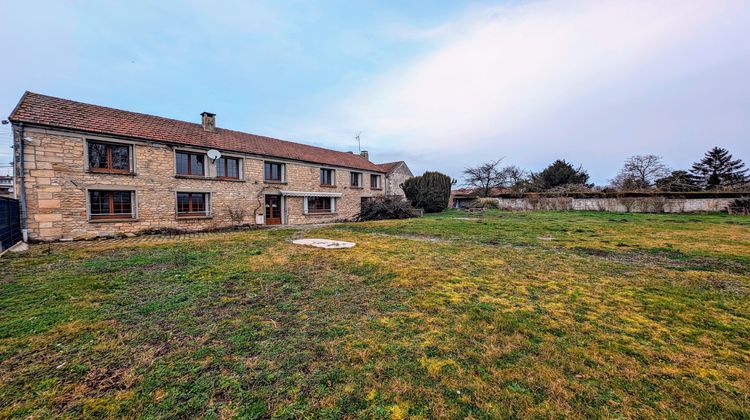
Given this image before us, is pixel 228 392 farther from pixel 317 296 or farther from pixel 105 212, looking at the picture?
pixel 105 212

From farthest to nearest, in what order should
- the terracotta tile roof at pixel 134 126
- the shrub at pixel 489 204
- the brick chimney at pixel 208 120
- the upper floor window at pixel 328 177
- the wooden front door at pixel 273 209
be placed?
the shrub at pixel 489 204 < the upper floor window at pixel 328 177 < the wooden front door at pixel 273 209 < the brick chimney at pixel 208 120 < the terracotta tile roof at pixel 134 126

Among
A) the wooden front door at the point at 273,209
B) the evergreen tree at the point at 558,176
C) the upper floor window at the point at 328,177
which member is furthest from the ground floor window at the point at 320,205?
the evergreen tree at the point at 558,176

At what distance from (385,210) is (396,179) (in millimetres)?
8106

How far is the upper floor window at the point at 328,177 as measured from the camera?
2064cm

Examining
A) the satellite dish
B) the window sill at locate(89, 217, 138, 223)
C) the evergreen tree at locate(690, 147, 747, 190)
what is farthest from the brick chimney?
the evergreen tree at locate(690, 147, 747, 190)

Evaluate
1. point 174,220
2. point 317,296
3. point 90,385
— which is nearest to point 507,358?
point 317,296

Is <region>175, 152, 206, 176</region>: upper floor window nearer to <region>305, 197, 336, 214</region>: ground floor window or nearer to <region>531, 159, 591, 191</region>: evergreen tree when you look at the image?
<region>305, 197, 336, 214</region>: ground floor window

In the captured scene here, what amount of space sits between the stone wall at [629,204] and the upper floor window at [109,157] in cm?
3028

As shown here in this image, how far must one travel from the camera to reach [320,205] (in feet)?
66.8

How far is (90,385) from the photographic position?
2.12 metres

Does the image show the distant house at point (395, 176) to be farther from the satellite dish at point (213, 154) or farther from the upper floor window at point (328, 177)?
the satellite dish at point (213, 154)

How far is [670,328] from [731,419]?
1569 mm

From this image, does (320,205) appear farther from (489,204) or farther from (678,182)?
(678,182)

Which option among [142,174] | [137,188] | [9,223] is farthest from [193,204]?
[9,223]
